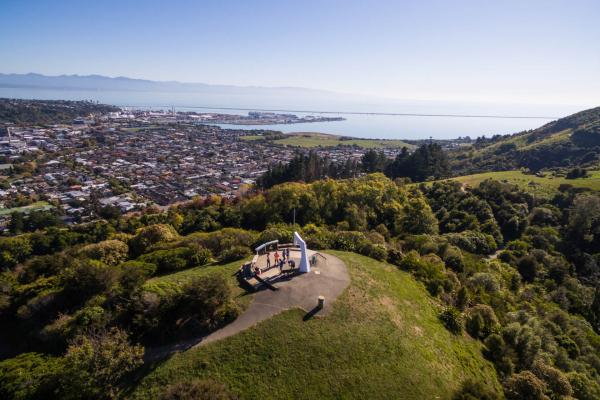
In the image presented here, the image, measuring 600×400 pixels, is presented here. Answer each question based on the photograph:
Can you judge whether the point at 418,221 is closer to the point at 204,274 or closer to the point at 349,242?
the point at 349,242

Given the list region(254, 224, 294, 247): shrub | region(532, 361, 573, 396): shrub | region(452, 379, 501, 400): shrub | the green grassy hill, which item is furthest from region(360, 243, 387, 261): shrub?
the green grassy hill

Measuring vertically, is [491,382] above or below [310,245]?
below

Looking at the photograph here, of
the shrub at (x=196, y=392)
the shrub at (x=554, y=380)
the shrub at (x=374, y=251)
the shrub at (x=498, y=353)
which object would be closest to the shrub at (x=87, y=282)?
the shrub at (x=196, y=392)

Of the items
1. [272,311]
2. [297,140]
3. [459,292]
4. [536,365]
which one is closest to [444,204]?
[459,292]

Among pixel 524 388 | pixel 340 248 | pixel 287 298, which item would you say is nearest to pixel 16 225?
pixel 340 248

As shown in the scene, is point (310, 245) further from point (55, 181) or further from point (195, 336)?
point (55, 181)
